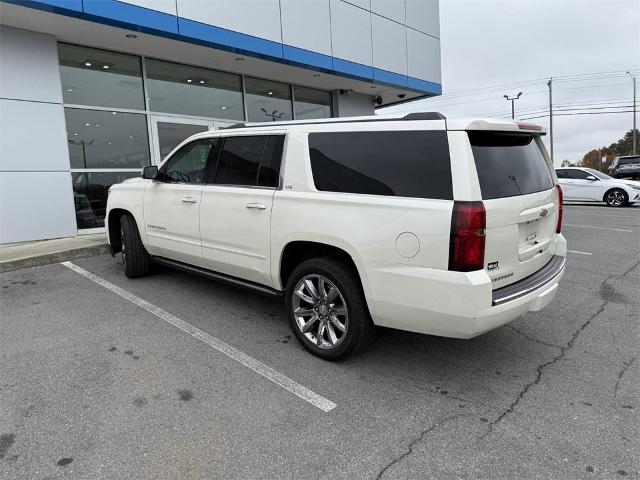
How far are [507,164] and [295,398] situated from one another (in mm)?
2271

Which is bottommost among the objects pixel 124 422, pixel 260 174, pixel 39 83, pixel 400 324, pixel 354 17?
pixel 124 422

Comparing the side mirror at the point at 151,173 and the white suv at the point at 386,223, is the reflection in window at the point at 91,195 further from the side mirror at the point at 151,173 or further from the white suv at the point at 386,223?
the white suv at the point at 386,223

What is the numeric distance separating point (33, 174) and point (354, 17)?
8610 millimetres

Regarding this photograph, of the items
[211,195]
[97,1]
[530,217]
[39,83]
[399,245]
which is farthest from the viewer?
A: [39,83]

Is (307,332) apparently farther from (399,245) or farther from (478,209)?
(478,209)

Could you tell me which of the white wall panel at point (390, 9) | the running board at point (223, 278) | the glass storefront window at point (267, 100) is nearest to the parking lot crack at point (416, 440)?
the running board at point (223, 278)

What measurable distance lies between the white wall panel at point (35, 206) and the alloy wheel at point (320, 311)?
7.00m

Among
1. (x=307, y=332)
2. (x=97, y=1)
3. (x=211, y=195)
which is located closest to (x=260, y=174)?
(x=211, y=195)

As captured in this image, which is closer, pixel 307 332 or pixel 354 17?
pixel 307 332

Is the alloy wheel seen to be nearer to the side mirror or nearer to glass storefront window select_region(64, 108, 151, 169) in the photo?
the side mirror

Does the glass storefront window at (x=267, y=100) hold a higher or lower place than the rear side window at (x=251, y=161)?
higher

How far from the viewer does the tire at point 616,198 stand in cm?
1600

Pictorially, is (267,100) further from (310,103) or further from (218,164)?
(218,164)

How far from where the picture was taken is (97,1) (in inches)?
296
